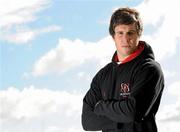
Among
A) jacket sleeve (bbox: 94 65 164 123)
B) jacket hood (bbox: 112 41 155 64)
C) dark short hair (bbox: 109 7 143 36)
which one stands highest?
dark short hair (bbox: 109 7 143 36)

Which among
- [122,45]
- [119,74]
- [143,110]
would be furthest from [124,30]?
[143,110]

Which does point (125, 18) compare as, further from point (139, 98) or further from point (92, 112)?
point (92, 112)

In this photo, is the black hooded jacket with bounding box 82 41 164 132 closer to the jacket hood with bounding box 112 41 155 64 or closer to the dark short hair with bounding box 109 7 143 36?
the jacket hood with bounding box 112 41 155 64

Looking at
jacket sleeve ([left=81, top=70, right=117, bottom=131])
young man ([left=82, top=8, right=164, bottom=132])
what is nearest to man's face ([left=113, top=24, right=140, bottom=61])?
young man ([left=82, top=8, right=164, bottom=132])

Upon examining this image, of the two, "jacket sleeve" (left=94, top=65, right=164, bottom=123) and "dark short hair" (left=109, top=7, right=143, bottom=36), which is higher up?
"dark short hair" (left=109, top=7, right=143, bottom=36)

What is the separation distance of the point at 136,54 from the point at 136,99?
0.52 m

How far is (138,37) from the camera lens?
484cm

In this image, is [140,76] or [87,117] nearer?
[140,76]

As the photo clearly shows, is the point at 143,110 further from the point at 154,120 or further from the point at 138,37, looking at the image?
the point at 138,37

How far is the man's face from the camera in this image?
4.77 metres

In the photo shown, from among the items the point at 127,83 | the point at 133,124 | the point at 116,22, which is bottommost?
the point at 133,124

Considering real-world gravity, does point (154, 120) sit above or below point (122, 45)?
below

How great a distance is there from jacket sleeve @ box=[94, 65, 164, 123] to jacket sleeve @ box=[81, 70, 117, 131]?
0.75 ft

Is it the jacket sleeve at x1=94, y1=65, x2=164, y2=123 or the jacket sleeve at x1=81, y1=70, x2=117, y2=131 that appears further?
the jacket sleeve at x1=81, y1=70, x2=117, y2=131
